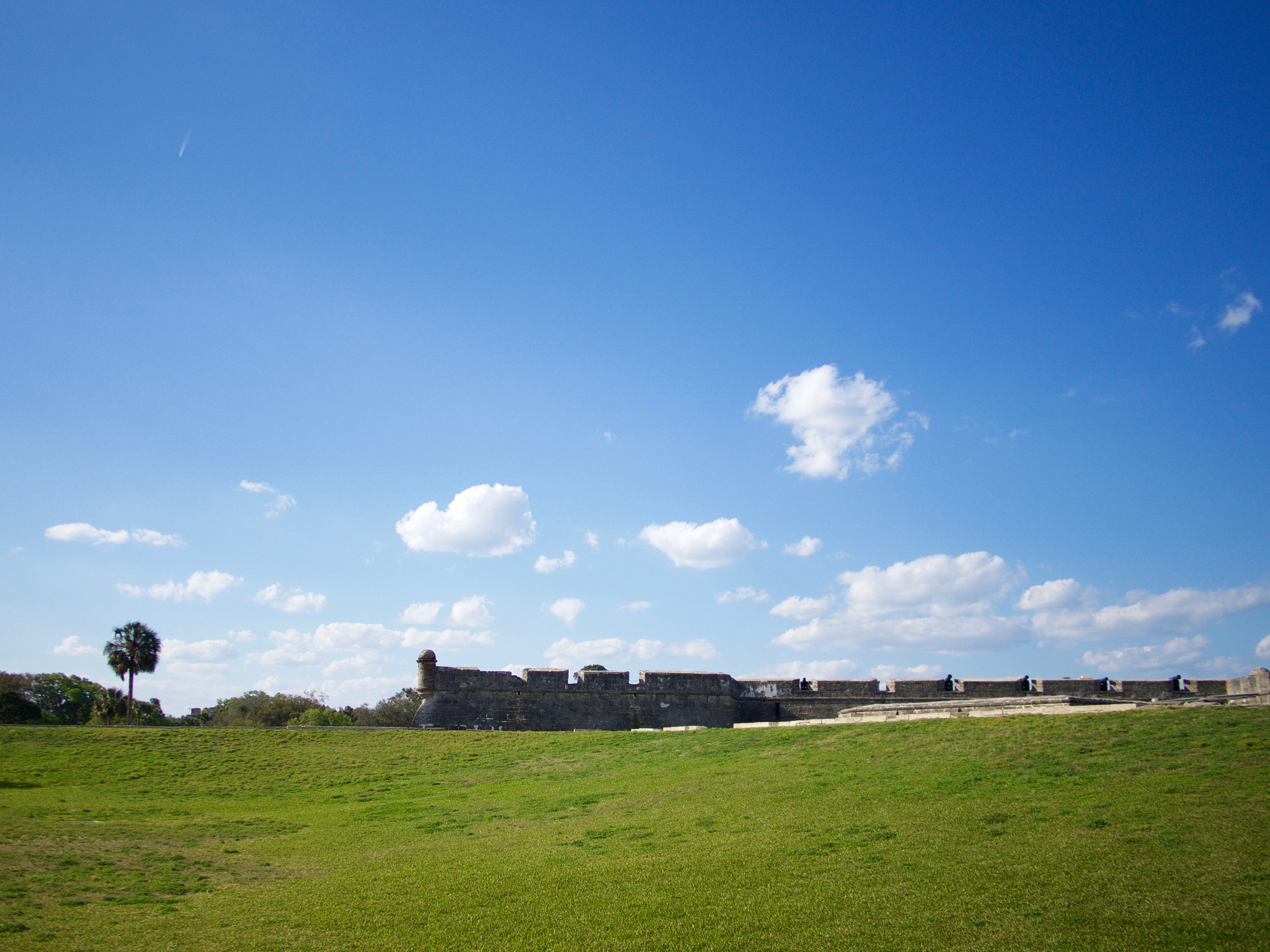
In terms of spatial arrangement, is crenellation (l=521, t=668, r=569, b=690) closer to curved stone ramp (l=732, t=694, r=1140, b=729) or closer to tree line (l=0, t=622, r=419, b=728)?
curved stone ramp (l=732, t=694, r=1140, b=729)

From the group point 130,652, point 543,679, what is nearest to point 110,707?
point 130,652

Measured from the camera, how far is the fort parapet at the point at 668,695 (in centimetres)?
2516

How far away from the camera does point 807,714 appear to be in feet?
89.5

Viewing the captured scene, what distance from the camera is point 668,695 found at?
26.5 meters

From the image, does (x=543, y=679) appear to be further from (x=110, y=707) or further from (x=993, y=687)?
(x=110, y=707)

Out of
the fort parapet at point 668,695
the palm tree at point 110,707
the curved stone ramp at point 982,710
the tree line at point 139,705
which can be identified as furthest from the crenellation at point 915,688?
the palm tree at point 110,707

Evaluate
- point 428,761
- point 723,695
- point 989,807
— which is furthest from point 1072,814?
point 723,695

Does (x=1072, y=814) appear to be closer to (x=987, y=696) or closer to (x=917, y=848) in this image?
(x=917, y=848)

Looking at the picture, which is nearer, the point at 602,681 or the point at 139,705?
the point at 602,681

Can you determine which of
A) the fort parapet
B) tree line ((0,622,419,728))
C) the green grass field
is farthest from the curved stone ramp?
tree line ((0,622,419,728))

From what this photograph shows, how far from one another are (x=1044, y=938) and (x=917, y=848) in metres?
2.51

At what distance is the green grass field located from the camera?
661 centimetres

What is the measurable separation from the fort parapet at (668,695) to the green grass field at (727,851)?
7.43m

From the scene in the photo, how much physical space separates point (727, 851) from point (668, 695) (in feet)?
57.8
